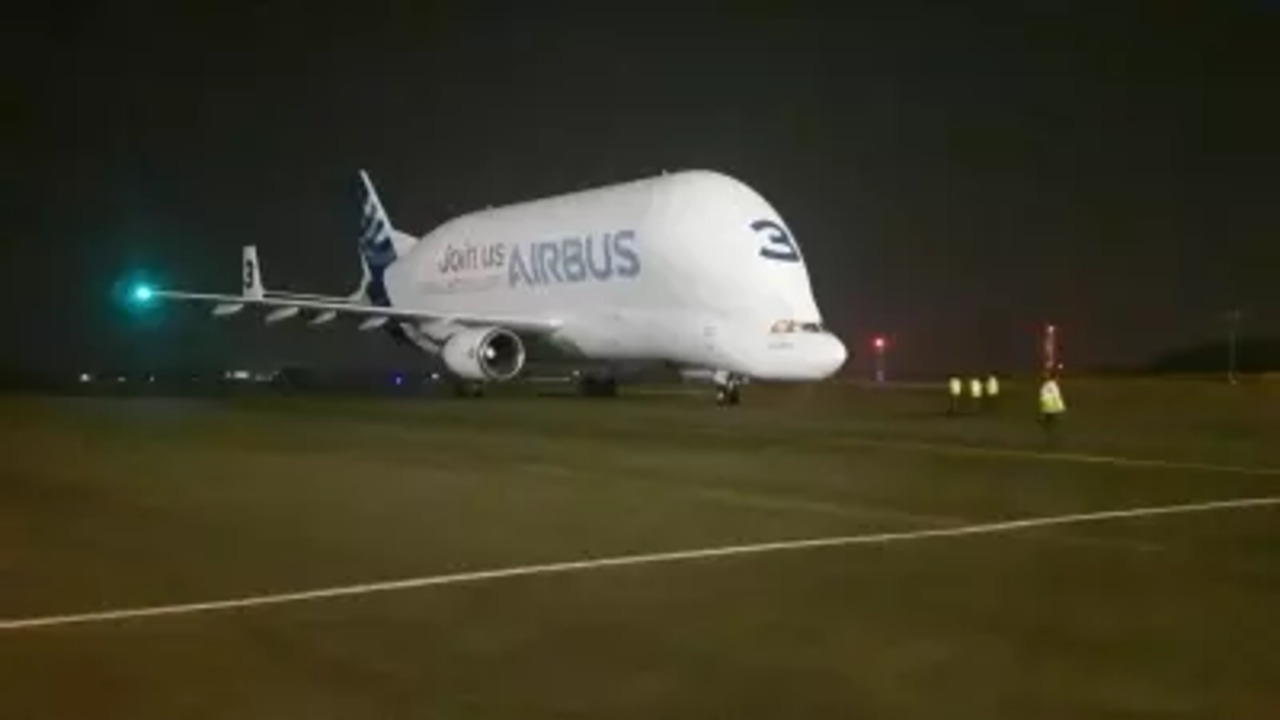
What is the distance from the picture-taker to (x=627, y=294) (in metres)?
38.5

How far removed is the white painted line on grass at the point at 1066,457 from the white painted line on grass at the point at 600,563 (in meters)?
3.90

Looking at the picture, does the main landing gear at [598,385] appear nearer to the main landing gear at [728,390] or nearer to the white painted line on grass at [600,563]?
the main landing gear at [728,390]

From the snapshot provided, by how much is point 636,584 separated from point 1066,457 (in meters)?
12.1

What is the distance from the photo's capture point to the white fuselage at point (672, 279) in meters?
35.6

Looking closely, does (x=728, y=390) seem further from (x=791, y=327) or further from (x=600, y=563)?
(x=600, y=563)

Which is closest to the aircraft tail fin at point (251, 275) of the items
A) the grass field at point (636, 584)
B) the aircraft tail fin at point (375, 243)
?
the aircraft tail fin at point (375, 243)

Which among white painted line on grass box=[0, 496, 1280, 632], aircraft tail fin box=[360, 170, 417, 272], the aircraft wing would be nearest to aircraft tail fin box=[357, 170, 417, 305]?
aircraft tail fin box=[360, 170, 417, 272]

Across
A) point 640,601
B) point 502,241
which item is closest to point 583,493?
point 640,601

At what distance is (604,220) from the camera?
40.1 m

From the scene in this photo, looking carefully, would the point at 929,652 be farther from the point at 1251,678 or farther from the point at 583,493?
the point at 583,493

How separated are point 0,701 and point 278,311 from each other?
131 ft

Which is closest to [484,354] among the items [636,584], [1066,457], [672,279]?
[672,279]

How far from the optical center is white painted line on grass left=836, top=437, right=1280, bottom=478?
18578 millimetres

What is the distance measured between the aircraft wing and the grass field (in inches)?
756
